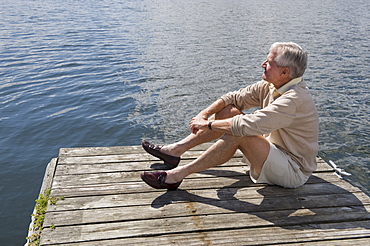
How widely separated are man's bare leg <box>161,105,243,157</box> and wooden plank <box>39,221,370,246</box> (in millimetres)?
1296

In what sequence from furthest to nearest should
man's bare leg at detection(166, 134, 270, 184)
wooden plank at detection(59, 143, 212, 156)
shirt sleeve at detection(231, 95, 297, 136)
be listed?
wooden plank at detection(59, 143, 212, 156) < man's bare leg at detection(166, 134, 270, 184) < shirt sleeve at detection(231, 95, 297, 136)

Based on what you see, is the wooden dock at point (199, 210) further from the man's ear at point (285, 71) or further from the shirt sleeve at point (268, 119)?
the man's ear at point (285, 71)

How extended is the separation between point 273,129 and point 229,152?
1.72ft

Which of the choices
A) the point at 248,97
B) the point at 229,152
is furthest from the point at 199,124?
the point at 248,97

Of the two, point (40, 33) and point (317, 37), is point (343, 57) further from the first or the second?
point (40, 33)

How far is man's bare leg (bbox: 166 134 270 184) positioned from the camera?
387 cm

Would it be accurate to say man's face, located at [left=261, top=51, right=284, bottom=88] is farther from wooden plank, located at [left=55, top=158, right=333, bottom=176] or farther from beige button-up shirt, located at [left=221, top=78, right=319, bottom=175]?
wooden plank, located at [left=55, top=158, right=333, bottom=176]

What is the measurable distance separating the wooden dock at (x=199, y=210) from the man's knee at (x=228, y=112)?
2.48 feet

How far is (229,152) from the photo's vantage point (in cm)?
395

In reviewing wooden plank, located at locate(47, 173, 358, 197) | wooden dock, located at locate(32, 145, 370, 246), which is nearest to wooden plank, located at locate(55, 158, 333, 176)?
wooden dock, located at locate(32, 145, 370, 246)

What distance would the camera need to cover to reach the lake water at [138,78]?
772 cm

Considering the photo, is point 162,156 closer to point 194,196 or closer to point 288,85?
point 194,196

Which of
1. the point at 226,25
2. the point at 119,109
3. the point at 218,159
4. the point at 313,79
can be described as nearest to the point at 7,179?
the point at 119,109

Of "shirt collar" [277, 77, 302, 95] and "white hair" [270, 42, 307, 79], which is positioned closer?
"white hair" [270, 42, 307, 79]
